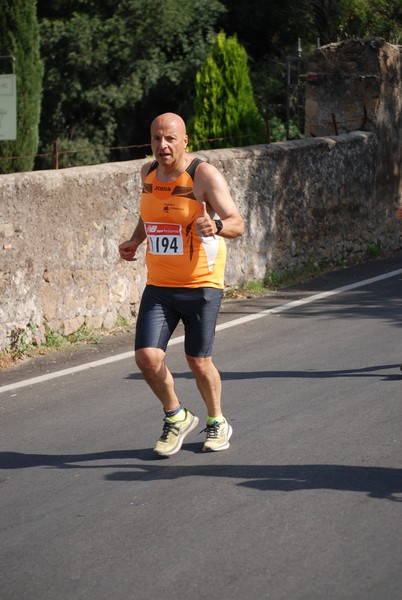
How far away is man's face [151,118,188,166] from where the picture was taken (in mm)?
6148

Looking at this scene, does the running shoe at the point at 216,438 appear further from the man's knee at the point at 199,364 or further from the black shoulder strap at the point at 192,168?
the black shoulder strap at the point at 192,168

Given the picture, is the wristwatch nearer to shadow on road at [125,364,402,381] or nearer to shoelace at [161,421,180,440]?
shoelace at [161,421,180,440]

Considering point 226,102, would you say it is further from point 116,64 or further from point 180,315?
point 180,315

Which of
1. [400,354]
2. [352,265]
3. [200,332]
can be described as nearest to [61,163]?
[352,265]

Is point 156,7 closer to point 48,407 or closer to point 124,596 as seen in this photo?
point 48,407

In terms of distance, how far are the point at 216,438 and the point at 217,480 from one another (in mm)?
584

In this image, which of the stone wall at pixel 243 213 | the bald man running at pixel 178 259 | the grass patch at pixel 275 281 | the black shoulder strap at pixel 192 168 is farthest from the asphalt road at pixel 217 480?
the grass patch at pixel 275 281

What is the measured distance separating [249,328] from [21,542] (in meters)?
5.27

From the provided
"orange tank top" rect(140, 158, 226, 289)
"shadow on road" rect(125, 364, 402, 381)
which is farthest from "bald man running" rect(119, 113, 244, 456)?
"shadow on road" rect(125, 364, 402, 381)

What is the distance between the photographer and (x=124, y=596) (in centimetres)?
443

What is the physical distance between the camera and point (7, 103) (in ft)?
42.1

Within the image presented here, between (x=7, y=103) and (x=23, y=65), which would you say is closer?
(x=7, y=103)

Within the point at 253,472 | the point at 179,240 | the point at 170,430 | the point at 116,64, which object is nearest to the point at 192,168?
the point at 179,240

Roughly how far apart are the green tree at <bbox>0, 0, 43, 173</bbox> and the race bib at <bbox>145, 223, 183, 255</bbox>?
16899 millimetres
